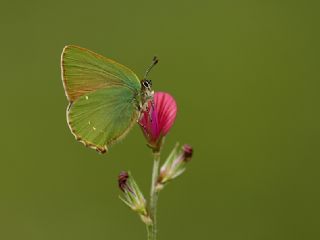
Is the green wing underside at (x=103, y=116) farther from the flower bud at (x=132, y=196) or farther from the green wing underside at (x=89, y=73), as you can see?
the flower bud at (x=132, y=196)

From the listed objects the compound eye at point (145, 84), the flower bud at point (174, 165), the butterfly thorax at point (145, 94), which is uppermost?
the compound eye at point (145, 84)

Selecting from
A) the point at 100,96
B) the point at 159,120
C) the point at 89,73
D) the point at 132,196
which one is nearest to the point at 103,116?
the point at 100,96

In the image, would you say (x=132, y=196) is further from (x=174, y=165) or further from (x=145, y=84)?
(x=145, y=84)

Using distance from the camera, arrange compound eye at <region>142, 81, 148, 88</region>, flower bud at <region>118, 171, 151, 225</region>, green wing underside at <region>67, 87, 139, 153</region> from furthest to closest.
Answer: compound eye at <region>142, 81, 148, 88</region> < green wing underside at <region>67, 87, 139, 153</region> < flower bud at <region>118, 171, 151, 225</region>

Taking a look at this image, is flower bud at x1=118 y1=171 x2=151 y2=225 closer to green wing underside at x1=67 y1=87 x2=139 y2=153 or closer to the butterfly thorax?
green wing underside at x1=67 y1=87 x2=139 y2=153

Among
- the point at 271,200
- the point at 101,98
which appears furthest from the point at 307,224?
the point at 101,98

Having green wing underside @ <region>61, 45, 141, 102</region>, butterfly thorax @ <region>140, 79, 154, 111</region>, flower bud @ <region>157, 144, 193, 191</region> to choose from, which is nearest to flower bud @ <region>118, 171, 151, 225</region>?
flower bud @ <region>157, 144, 193, 191</region>

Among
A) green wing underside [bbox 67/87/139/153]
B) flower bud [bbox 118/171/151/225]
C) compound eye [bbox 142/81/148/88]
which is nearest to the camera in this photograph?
flower bud [bbox 118/171/151/225]

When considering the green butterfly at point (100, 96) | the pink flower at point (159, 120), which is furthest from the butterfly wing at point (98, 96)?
the pink flower at point (159, 120)

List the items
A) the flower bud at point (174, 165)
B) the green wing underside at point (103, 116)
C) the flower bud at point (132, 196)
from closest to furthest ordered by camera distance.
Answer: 1. the flower bud at point (132, 196)
2. the flower bud at point (174, 165)
3. the green wing underside at point (103, 116)
